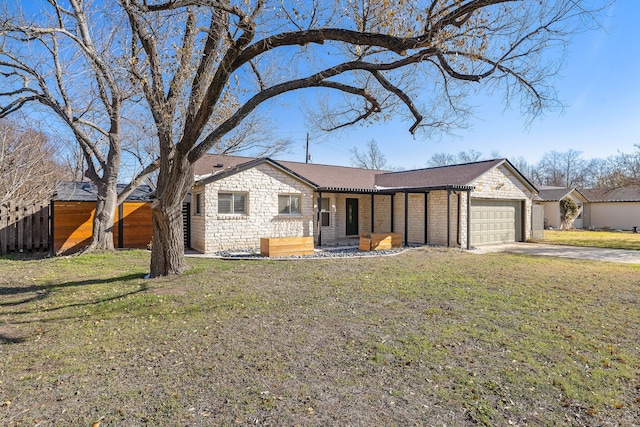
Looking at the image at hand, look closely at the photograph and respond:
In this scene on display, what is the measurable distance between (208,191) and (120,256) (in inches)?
137

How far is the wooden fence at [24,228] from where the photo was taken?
39.1 feet

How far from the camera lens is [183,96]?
7992 millimetres

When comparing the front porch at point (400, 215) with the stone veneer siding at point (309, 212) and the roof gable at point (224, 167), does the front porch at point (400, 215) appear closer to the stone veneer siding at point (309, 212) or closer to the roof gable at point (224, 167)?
the stone veneer siding at point (309, 212)

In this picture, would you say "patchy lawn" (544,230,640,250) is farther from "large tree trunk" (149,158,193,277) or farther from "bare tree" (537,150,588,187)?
"bare tree" (537,150,588,187)

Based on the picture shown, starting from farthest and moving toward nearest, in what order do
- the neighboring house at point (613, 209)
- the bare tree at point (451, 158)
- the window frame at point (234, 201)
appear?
the bare tree at point (451, 158)
the neighboring house at point (613, 209)
the window frame at point (234, 201)

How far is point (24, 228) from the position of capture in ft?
40.3

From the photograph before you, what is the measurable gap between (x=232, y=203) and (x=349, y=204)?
6.44m

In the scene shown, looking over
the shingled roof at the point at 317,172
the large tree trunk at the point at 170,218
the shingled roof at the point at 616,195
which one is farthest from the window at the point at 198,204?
the shingled roof at the point at 616,195

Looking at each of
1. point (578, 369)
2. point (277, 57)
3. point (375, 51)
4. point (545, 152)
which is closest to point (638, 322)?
point (578, 369)

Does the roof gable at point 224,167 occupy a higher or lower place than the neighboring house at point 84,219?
higher

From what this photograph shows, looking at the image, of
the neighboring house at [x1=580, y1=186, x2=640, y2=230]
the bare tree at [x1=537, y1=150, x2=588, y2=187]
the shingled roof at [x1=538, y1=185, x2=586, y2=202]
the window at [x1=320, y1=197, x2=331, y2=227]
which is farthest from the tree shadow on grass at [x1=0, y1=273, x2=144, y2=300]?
the bare tree at [x1=537, y1=150, x2=588, y2=187]

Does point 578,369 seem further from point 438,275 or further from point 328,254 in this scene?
point 328,254

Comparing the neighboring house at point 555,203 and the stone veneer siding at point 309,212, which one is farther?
the neighboring house at point 555,203

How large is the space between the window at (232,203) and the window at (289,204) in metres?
1.52
